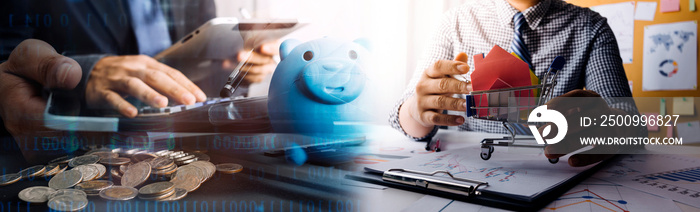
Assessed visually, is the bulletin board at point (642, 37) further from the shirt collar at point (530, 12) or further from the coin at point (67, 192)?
the coin at point (67, 192)

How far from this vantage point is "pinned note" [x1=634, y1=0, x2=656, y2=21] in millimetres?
1325

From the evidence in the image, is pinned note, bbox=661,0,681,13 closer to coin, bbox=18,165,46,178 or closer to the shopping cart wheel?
the shopping cart wheel

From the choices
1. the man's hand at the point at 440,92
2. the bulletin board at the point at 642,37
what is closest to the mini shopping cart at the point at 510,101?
the man's hand at the point at 440,92

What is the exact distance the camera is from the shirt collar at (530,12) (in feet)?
2.53

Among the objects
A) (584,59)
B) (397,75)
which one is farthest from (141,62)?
(584,59)

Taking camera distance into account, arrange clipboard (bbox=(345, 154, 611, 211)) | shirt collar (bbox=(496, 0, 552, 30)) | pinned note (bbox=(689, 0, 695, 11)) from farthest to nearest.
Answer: pinned note (bbox=(689, 0, 695, 11)), shirt collar (bbox=(496, 0, 552, 30)), clipboard (bbox=(345, 154, 611, 211))

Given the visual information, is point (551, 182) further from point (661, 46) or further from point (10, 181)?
point (661, 46)

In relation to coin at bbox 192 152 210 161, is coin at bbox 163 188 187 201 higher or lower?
lower

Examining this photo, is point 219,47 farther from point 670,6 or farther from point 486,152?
point 670,6

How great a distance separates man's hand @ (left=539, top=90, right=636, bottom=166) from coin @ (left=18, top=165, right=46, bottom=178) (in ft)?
1.93

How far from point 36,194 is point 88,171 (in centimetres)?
7

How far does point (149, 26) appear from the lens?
539 millimetres

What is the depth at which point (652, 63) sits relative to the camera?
1362 millimetres

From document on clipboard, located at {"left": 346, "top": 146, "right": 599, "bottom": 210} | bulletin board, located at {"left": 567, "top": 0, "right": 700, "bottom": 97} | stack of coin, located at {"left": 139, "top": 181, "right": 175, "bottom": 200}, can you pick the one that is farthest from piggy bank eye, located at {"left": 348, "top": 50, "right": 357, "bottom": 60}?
bulletin board, located at {"left": 567, "top": 0, "right": 700, "bottom": 97}
